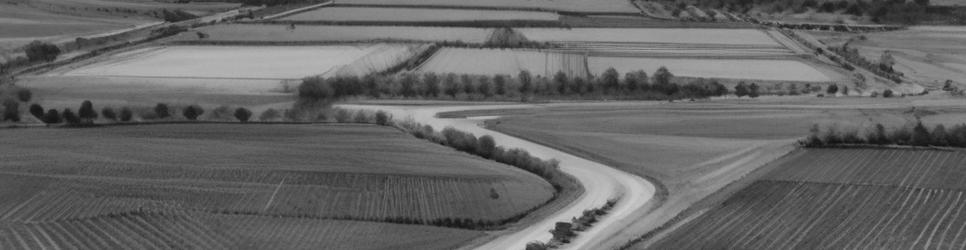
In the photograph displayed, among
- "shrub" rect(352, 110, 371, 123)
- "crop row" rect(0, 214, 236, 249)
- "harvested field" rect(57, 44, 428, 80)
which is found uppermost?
"harvested field" rect(57, 44, 428, 80)

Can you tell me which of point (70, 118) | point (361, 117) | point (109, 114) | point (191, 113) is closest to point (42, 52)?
point (109, 114)

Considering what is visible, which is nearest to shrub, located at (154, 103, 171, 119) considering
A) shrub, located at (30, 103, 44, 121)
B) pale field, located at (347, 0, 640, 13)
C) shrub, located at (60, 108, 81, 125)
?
shrub, located at (60, 108, 81, 125)

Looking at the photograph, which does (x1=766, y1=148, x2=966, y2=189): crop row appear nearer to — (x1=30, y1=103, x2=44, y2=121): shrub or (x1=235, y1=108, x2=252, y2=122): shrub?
(x1=235, y1=108, x2=252, y2=122): shrub

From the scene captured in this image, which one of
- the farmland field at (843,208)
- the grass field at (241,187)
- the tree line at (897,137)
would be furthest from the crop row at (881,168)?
the grass field at (241,187)

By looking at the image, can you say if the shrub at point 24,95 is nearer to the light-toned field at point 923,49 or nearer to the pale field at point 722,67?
the pale field at point 722,67

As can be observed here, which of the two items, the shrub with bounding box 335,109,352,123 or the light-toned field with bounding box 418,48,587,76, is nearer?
the shrub with bounding box 335,109,352,123

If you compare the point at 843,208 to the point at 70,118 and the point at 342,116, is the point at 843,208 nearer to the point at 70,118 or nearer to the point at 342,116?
the point at 342,116
